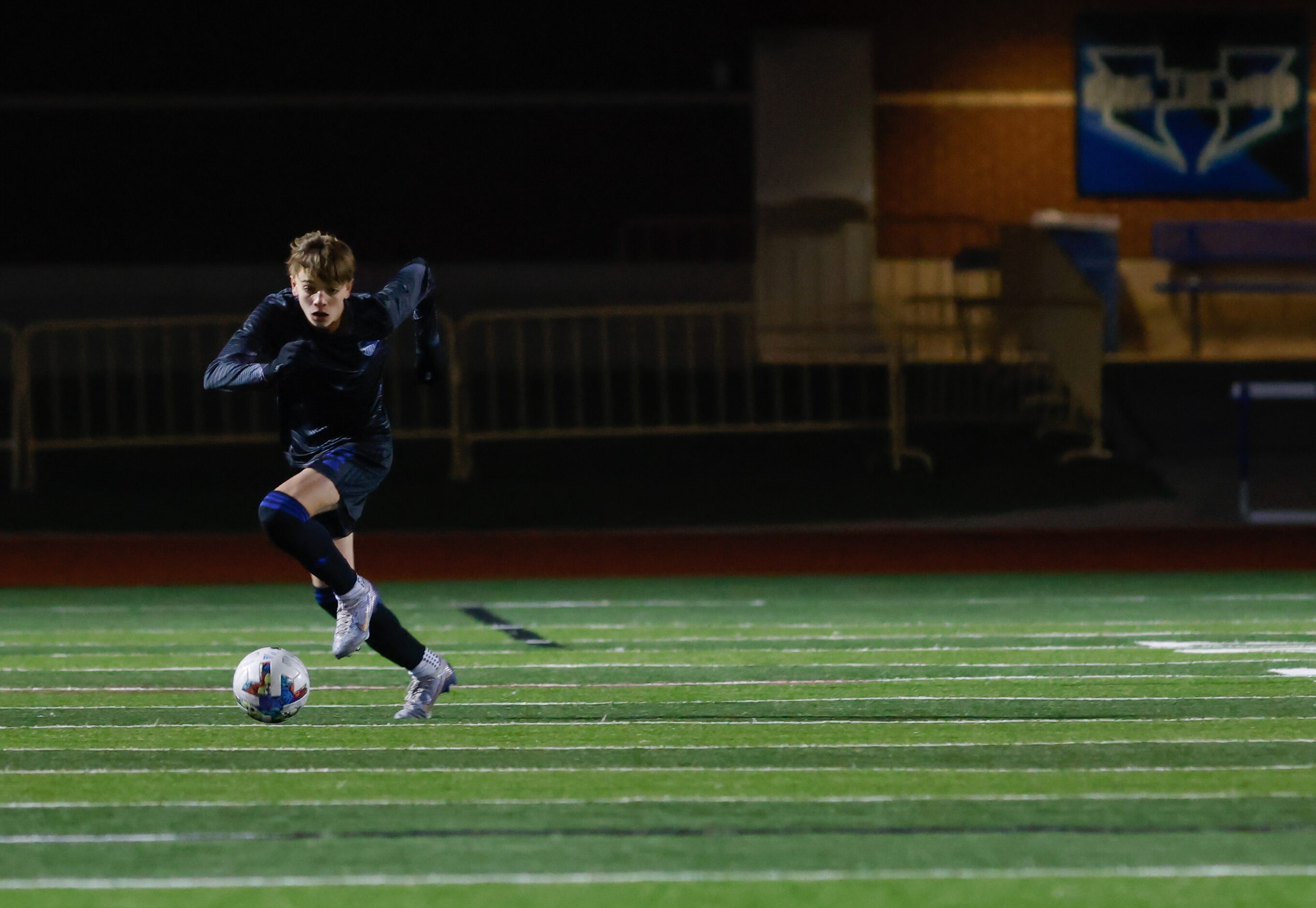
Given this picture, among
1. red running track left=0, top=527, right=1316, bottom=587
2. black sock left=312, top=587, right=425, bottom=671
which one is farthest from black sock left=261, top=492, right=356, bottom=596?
red running track left=0, top=527, right=1316, bottom=587

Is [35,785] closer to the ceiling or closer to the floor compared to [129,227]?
closer to the floor

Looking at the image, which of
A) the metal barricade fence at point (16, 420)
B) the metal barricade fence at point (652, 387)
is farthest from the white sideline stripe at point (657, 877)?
the metal barricade fence at point (16, 420)

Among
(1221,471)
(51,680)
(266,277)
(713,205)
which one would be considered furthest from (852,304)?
(51,680)

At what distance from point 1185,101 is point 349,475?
1828 centimetres

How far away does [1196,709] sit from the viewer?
721cm

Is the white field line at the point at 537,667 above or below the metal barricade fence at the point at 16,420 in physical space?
below

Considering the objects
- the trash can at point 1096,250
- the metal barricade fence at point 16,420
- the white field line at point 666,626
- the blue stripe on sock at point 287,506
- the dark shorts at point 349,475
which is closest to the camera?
the blue stripe on sock at point 287,506

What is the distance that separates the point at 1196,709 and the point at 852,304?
35.7 feet

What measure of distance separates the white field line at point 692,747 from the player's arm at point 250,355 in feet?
3.98

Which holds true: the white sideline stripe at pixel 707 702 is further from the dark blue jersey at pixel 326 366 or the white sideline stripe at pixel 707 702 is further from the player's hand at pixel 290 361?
the player's hand at pixel 290 361

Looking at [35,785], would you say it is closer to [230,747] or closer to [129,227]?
[230,747]

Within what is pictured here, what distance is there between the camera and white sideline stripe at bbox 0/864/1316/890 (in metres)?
4.69

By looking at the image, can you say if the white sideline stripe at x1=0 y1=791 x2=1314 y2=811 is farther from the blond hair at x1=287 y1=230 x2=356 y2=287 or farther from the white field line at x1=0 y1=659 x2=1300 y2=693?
the white field line at x1=0 y1=659 x2=1300 y2=693

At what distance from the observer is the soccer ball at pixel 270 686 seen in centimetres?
684
